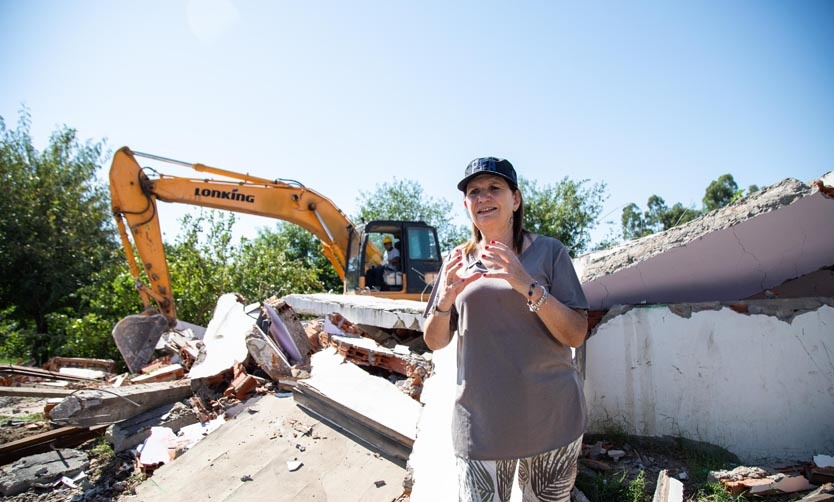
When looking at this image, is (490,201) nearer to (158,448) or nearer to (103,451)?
(158,448)

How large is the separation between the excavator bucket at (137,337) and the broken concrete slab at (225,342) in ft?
6.62

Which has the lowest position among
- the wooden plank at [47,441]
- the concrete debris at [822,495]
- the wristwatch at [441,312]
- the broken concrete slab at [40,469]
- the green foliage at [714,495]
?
the broken concrete slab at [40,469]

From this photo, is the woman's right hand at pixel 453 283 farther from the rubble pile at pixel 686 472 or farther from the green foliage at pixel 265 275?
the green foliage at pixel 265 275

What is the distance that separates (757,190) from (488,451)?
2.66 m

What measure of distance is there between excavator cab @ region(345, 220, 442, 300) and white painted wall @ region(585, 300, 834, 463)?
4.69 metres

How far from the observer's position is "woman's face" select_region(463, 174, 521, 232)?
1.75m

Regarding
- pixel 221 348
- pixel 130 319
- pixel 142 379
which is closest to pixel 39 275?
pixel 130 319

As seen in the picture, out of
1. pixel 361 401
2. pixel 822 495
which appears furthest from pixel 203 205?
pixel 822 495

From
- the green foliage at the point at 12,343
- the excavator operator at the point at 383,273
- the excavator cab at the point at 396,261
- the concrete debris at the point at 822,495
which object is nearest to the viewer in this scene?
the concrete debris at the point at 822,495

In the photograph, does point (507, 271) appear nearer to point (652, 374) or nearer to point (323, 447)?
point (652, 374)

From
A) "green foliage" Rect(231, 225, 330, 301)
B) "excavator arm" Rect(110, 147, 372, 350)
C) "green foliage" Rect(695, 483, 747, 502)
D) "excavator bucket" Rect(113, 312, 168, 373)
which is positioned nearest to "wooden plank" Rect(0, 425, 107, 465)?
"excavator bucket" Rect(113, 312, 168, 373)

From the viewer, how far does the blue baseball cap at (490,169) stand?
1731 mm

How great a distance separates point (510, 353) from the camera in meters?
1.58

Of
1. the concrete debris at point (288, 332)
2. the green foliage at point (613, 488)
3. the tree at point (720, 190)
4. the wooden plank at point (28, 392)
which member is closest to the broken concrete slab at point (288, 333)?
the concrete debris at point (288, 332)
